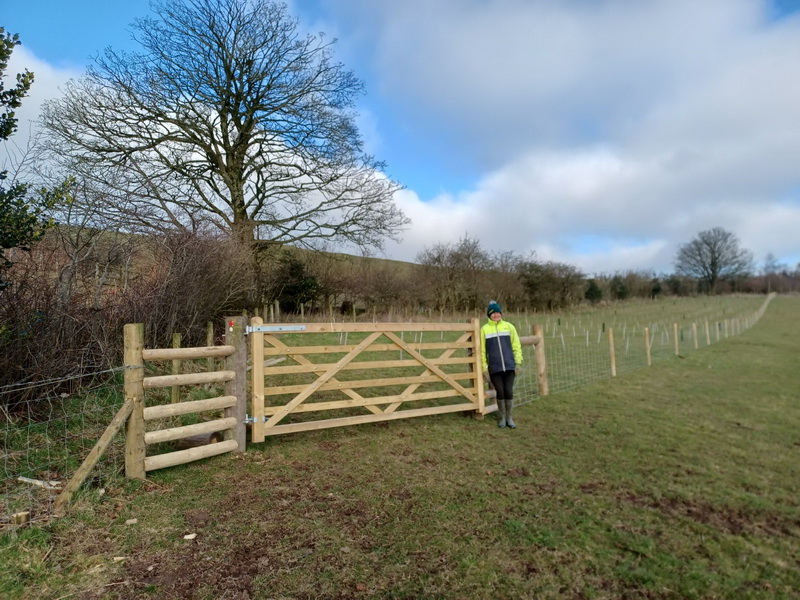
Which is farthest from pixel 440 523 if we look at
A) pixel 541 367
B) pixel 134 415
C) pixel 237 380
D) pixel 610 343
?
pixel 610 343

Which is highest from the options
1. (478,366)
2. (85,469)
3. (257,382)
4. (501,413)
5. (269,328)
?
(269,328)

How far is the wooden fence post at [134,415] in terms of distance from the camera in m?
4.34

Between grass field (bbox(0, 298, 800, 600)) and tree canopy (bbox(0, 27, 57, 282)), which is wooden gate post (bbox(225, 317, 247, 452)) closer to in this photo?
grass field (bbox(0, 298, 800, 600))

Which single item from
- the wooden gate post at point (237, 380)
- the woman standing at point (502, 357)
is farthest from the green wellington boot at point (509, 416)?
the wooden gate post at point (237, 380)

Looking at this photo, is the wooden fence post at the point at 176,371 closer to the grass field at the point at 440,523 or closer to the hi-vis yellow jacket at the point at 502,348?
the grass field at the point at 440,523

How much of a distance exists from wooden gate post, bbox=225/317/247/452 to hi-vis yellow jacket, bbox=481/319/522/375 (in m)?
3.54

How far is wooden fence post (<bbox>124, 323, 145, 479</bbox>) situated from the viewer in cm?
434

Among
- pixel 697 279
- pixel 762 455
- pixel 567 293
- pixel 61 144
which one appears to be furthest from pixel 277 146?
pixel 697 279

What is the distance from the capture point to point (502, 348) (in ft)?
23.0

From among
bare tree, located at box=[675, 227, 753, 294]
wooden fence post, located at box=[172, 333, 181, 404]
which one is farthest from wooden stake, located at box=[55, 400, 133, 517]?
bare tree, located at box=[675, 227, 753, 294]

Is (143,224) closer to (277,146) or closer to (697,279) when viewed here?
(277,146)

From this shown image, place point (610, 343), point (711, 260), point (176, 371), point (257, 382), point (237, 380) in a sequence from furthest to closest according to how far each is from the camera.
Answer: point (711, 260)
point (610, 343)
point (176, 371)
point (257, 382)
point (237, 380)

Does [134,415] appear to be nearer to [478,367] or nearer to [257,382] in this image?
[257,382]

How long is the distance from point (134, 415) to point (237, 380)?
119cm
